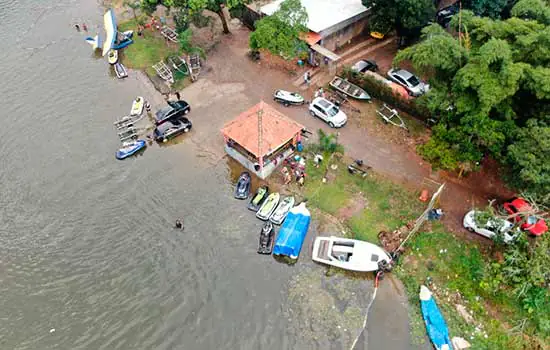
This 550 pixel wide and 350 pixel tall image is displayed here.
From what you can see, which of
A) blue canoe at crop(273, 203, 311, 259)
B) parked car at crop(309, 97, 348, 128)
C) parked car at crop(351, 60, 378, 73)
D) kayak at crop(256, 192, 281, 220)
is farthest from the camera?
parked car at crop(351, 60, 378, 73)

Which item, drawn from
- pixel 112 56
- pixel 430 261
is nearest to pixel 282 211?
pixel 430 261

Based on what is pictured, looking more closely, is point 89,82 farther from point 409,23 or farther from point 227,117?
point 409,23

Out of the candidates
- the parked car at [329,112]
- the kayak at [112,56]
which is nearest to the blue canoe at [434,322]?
the parked car at [329,112]

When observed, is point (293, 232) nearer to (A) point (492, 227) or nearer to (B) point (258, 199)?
(B) point (258, 199)

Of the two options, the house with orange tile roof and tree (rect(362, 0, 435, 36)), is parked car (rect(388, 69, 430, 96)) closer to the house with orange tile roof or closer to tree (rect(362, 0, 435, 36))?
tree (rect(362, 0, 435, 36))

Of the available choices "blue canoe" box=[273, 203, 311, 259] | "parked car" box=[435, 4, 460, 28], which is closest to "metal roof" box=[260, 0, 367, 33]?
"parked car" box=[435, 4, 460, 28]

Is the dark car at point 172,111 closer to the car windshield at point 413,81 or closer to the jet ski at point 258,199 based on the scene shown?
the jet ski at point 258,199
